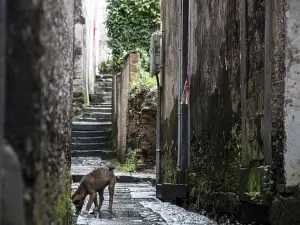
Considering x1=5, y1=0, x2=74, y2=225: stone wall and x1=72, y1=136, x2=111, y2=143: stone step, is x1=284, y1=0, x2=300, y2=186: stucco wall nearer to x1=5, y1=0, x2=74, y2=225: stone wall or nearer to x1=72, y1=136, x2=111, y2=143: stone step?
x1=5, y1=0, x2=74, y2=225: stone wall

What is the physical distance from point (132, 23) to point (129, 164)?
27.7 feet

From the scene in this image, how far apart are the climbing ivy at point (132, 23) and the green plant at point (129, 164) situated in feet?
22.4

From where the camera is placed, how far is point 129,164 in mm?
15516

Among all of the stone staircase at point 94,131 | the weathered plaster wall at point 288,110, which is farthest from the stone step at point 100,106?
the weathered plaster wall at point 288,110

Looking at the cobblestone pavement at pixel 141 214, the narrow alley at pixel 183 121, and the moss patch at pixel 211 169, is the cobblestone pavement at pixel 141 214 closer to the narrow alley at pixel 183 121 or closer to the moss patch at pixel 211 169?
the narrow alley at pixel 183 121

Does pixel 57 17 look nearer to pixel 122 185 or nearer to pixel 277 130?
pixel 277 130

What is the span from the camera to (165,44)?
12.7 metres

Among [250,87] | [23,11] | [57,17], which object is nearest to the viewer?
[23,11]

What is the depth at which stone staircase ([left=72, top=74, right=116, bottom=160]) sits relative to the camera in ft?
55.5

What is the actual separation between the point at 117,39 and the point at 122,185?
440 inches

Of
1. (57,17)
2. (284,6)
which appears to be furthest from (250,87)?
(57,17)

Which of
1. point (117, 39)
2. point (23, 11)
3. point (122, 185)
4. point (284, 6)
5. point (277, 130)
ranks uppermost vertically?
point (117, 39)

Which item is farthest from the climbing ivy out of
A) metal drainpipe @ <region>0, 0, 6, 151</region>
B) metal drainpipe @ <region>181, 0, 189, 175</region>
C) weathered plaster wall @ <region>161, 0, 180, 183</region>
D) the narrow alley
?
metal drainpipe @ <region>0, 0, 6, 151</region>

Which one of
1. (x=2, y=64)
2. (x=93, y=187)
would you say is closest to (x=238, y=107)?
(x=93, y=187)
